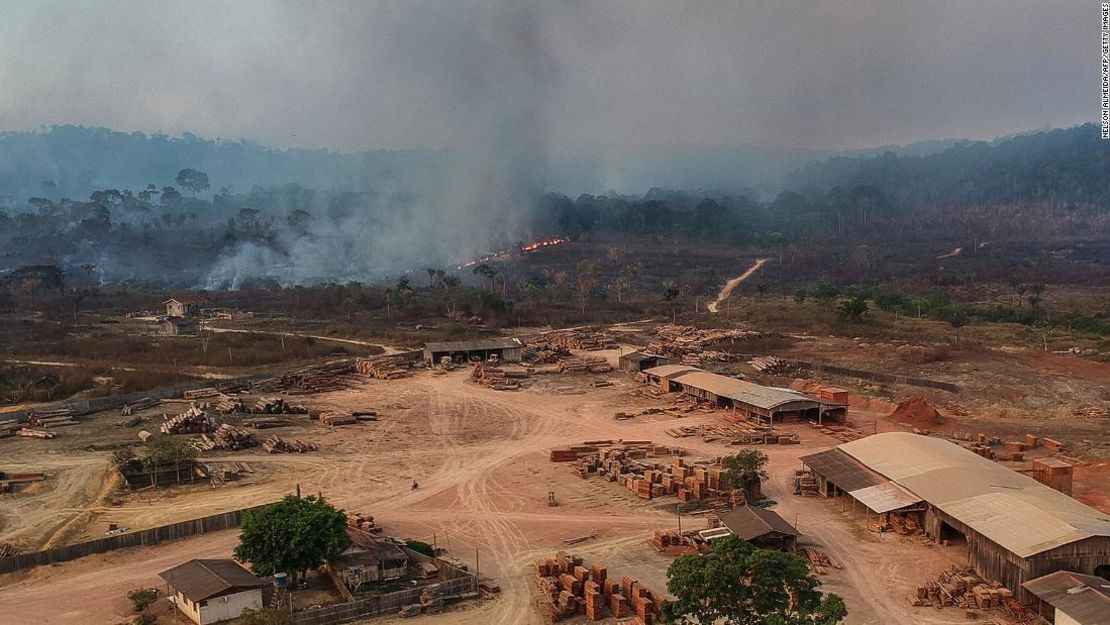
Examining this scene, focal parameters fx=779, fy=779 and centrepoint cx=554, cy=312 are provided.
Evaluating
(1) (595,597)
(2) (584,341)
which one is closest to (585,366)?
(2) (584,341)

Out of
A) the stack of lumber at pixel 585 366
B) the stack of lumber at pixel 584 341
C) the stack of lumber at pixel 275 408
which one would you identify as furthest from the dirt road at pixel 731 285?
the stack of lumber at pixel 275 408

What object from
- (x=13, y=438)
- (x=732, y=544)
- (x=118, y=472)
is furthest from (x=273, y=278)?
A: (x=732, y=544)

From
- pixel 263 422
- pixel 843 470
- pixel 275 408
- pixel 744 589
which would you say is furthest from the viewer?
pixel 275 408

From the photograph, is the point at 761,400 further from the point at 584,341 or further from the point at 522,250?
the point at 522,250

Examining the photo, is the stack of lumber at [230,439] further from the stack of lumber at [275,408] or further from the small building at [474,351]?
the small building at [474,351]

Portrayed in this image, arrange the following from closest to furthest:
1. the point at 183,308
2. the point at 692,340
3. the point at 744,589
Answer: the point at 744,589, the point at 692,340, the point at 183,308

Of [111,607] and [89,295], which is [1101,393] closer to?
[111,607]

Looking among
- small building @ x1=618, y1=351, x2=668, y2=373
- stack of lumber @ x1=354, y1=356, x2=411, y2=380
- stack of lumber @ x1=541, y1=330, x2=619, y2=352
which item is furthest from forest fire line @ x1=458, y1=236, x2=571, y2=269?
small building @ x1=618, y1=351, x2=668, y2=373
